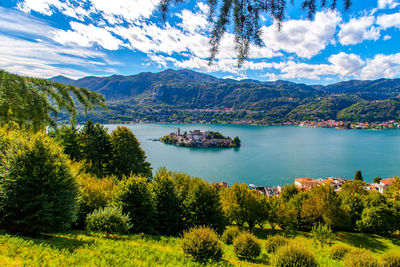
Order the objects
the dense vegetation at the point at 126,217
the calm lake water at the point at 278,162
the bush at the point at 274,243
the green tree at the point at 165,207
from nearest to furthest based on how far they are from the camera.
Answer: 1. the dense vegetation at the point at 126,217
2. the bush at the point at 274,243
3. the green tree at the point at 165,207
4. the calm lake water at the point at 278,162

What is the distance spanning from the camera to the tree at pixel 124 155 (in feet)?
65.1

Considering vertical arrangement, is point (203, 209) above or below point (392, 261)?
below

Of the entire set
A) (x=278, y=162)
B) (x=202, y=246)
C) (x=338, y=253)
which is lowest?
(x=278, y=162)

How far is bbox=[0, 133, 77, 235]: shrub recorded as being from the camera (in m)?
6.00

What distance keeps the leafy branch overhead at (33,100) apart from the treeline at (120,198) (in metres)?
0.64

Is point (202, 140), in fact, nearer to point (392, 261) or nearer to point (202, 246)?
point (392, 261)

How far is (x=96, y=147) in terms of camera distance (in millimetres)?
19344

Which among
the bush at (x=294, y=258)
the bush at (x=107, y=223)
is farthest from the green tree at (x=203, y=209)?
the bush at (x=294, y=258)

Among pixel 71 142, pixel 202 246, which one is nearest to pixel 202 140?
pixel 71 142

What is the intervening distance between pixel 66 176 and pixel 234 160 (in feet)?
176

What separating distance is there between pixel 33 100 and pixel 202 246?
6.06 meters

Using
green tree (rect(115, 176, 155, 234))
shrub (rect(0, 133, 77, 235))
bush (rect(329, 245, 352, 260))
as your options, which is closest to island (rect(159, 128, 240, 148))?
bush (rect(329, 245, 352, 260))

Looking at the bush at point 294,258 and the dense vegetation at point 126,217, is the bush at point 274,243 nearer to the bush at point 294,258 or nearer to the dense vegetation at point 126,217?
the dense vegetation at point 126,217

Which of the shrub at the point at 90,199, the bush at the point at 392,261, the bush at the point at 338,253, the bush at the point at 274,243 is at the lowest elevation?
the bush at the point at 338,253
